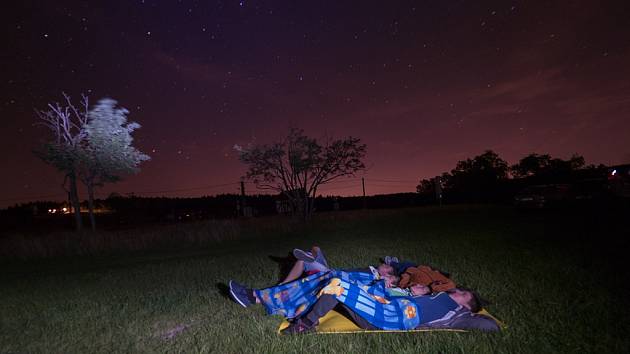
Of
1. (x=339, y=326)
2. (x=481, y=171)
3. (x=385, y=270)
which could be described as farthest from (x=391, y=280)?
(x=481, y=171)

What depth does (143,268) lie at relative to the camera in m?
8.78

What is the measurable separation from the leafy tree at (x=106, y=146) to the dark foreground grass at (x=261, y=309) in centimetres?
634

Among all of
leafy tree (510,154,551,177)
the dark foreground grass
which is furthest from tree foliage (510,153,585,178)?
the dark foreground grass

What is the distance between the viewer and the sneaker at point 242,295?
4.82 meters

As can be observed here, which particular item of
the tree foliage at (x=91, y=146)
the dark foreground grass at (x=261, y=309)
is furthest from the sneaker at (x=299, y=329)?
the tree foliage at (x=91, y=146)

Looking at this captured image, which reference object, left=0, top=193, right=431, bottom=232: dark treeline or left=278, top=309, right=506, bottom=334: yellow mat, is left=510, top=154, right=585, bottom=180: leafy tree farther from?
left=278, top=309, right=506, bottom=334: yellow mat

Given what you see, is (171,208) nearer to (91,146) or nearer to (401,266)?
(91,146)

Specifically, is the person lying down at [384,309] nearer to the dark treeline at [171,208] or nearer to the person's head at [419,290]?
the person's head at [419,290]

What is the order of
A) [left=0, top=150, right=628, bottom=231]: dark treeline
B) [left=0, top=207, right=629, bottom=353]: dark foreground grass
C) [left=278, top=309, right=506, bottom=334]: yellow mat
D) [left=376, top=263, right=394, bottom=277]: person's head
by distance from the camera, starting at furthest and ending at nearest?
[left=0, top=150, right=628, bottom=231]: dark treeline < [left=376, top=263, right=394, bottom=277]: person's head < [left=278, top=309, right=506, bottom=334]: yellow mat < [left=0, top=207, right=629, bottom=353]: dark foreground grass

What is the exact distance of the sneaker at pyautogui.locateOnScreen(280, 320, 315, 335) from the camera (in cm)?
389

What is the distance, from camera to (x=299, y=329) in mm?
3910

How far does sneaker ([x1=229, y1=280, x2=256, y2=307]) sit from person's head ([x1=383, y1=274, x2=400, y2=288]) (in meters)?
1.79

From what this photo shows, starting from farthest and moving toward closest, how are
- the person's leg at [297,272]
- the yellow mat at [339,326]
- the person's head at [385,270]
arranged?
the person's head at [385,270]
the person's leg at [297,272]
the yellow mat at [339,326]

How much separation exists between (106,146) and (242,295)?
12971 mm
